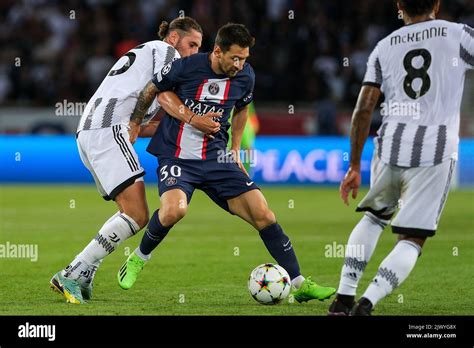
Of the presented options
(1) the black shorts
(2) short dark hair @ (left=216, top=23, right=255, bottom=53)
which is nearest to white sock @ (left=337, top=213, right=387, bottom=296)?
(1) the black shorts

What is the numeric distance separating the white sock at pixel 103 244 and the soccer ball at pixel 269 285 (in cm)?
97

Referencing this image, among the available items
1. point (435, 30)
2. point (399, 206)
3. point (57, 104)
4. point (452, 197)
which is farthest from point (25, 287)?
point (57, 104)

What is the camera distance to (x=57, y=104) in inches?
775

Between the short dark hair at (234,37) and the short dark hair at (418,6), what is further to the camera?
the short dark hair at (234,37)

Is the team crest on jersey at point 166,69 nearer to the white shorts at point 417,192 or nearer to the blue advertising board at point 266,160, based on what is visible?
the white shorts at point 417,192

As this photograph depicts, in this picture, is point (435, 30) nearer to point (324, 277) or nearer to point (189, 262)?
point (324, 277)

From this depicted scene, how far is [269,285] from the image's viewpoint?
7324 millimetres

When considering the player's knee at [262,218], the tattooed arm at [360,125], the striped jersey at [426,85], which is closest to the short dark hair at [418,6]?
the striped jersey at [426,85]

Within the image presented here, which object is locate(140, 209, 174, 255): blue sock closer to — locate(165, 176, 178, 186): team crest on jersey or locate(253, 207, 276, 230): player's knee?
locate(165, 176, 178, 186): team crest on jersey

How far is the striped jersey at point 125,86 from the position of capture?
7785 millimetres

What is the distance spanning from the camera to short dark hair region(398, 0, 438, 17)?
20.6ft

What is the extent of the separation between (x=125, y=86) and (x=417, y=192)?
2.63 m

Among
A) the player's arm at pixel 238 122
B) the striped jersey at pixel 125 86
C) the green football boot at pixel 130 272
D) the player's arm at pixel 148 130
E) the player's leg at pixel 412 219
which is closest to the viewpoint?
the player's leg at pixel 412 219

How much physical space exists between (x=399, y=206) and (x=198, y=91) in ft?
5.94
